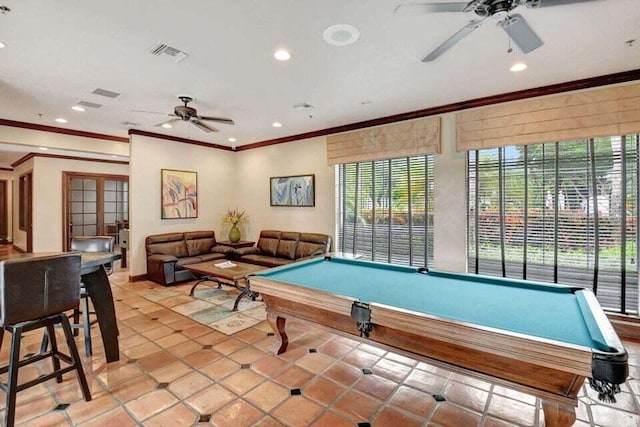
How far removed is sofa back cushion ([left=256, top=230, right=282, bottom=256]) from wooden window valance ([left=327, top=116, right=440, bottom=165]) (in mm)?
1966

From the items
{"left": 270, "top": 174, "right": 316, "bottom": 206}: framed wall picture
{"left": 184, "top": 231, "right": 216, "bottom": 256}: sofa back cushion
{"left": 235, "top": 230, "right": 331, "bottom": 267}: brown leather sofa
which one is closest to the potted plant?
{"left": 184, "top": 231, "right": 216, "bottom": 256}: sofa back cushion

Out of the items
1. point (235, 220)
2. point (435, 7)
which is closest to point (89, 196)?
point (235, 220)

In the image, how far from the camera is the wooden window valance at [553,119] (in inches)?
132

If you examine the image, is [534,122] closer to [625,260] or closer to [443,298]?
[625,260]

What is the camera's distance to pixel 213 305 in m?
4.42

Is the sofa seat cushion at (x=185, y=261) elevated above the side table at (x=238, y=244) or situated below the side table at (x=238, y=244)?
below

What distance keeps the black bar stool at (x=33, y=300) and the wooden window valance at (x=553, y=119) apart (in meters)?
4.60

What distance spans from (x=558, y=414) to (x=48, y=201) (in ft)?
32.7

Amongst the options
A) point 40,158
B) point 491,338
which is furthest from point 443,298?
point 40,158

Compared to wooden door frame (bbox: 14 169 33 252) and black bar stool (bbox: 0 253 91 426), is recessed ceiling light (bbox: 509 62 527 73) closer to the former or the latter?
black bar stool (bbox: 0 253 91 426)

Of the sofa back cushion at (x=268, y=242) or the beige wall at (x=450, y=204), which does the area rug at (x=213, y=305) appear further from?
the beige wall at (x=450, y=204)

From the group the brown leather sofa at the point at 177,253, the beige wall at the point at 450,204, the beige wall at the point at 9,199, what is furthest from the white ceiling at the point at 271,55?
the beige wall at the point at 9,199

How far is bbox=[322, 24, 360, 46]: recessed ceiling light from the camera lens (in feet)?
8.26

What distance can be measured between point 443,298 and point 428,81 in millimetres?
2655
